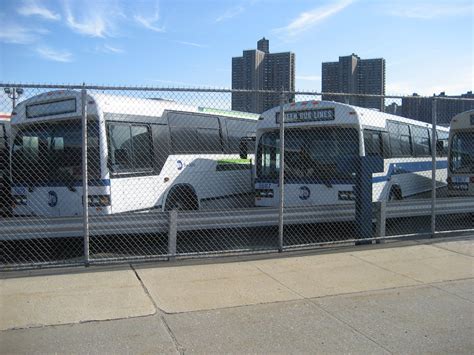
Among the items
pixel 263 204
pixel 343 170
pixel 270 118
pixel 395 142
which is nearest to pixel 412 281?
pixel 343 170

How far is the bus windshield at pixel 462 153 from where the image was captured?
12.1 meters

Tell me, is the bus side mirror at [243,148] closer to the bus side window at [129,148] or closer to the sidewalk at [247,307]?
the bus side window at [129,148]

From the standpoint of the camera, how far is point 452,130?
12.7 metres

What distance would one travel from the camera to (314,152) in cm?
994

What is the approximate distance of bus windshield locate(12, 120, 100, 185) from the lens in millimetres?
8414

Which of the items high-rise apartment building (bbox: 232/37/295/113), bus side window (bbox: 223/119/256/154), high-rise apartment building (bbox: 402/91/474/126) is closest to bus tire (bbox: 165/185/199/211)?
bus side window (bbox: 223/119/256/154)

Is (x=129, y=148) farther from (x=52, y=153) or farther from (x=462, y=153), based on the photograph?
(x=462, y=153)

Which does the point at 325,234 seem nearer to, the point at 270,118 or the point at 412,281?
the point at 270,118

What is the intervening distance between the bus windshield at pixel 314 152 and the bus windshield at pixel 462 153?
412cm

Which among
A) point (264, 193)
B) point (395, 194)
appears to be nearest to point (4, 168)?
point (264, 193)

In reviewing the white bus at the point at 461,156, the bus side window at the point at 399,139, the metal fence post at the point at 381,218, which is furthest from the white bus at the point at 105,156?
the white bus at the point at 461,156

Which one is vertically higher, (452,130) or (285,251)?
(452,130)

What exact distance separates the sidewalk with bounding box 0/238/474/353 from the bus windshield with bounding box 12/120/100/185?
2712 millimetres

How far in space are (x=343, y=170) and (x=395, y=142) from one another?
3421 millimetres
